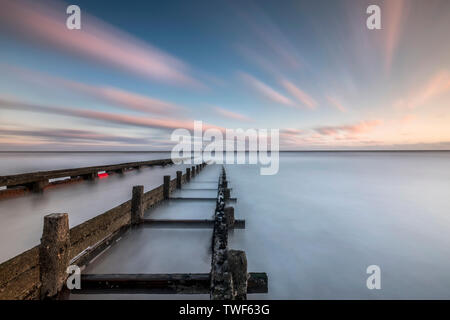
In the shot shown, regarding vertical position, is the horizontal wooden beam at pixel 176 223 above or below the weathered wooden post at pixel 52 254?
below

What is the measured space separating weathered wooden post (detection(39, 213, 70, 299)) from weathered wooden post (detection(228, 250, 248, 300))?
2.54m

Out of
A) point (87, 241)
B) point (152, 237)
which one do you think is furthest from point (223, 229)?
point (152, 237)

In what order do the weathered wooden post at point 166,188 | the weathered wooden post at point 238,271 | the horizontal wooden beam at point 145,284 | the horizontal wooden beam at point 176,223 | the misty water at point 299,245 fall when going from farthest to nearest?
the weathered wooden post at point 166,188, the horizontal wooden beam at point 176,223, the misty water at point 299,245, the horizontal wooden beam at point 145,284, the weathered wooden post at point 238,271

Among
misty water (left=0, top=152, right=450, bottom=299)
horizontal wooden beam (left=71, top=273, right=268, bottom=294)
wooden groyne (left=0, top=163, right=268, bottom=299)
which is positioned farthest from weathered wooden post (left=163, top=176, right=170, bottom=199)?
horizontal wooden beam (left=71, top=273, right=268, bottom=294)

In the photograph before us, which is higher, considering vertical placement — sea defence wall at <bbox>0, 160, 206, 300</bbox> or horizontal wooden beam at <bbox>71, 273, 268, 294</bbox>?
sea defence wall at <bbox>0, 160, 206, 300</bbox>

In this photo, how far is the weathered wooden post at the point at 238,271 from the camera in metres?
2.41

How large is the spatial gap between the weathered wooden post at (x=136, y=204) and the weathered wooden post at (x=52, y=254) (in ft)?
10.7

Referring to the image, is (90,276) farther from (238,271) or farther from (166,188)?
(166,188)

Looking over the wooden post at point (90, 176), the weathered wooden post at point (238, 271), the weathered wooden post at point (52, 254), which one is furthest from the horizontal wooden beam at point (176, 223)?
the wooden post at point (90, 176)

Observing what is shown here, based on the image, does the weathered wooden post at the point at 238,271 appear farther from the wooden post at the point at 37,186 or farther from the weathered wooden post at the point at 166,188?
the wooden post at the point at 37,186

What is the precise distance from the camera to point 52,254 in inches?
120

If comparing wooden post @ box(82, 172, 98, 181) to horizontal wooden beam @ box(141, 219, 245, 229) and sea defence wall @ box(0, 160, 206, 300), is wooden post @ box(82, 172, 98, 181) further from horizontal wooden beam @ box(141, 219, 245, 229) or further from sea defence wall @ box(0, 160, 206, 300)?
sea defence wall @ box(0, 160, 206, 300)

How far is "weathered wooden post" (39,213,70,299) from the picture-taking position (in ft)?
9.89

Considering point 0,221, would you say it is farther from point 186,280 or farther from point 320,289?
point 320,289
